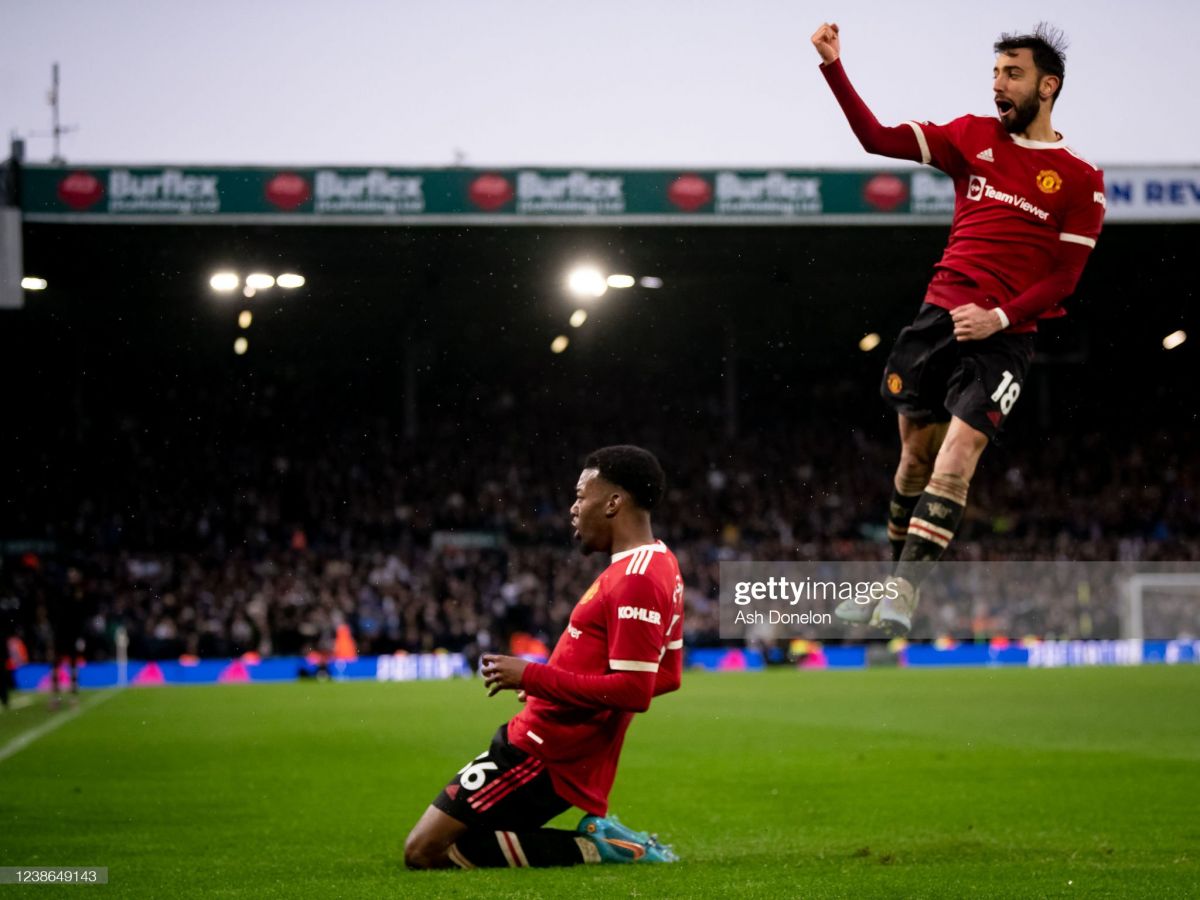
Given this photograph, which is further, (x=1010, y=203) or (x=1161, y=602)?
(x=1161, y=602)

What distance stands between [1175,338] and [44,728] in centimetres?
1671

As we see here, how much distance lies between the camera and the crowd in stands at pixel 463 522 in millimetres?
32062

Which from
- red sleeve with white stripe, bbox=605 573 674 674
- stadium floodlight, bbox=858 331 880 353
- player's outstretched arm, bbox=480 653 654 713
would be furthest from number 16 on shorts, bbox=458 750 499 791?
stadium floodlight, bbox=858 331 880 353

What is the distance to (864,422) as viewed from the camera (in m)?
36.3

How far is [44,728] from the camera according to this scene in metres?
19.8

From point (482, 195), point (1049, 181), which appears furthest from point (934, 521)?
point (482, 195)

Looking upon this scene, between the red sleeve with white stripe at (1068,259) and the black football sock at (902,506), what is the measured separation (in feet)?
2.50

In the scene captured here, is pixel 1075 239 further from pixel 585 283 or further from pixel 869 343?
→ pixel 869 343

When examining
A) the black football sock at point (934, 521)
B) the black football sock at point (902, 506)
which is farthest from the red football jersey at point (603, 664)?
the black football sock at point (934, 521)

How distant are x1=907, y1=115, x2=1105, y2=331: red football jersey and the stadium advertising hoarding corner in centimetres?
2004

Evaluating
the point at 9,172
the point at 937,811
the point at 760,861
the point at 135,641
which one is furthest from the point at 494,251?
the point at 760,861

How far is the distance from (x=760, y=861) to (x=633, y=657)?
229 centimetres

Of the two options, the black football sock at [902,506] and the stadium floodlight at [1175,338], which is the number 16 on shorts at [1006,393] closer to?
the black football sock at [902,506]

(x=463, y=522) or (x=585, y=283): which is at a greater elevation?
(x=585, y=283)
